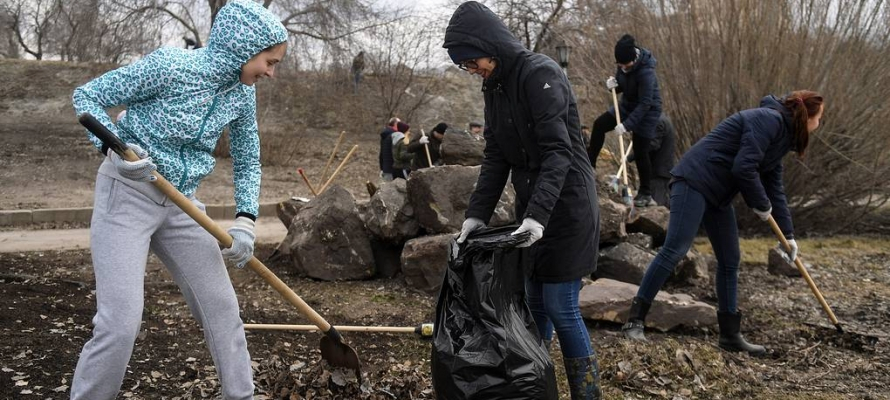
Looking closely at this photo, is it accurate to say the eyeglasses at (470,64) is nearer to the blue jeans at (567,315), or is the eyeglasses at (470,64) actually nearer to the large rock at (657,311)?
the blue jeans at (567,315)

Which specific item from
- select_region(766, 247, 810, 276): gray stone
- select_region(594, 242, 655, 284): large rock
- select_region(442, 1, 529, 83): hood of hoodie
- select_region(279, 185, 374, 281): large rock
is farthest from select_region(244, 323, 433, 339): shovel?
select_region(766, 247, 810, 276): gray stone

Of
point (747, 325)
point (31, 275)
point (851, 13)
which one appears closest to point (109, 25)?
point (31, 275)

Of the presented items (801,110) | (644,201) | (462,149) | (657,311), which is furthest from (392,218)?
(801,110)

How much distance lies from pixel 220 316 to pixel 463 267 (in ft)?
2.84

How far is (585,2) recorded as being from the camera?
10.5m

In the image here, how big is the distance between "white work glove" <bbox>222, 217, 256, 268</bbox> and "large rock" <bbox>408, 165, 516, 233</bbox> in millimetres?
2935

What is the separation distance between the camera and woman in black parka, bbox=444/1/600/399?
2.77m

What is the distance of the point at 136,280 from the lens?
8.18 feet

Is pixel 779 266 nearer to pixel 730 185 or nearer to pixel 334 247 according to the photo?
pixel 730 185

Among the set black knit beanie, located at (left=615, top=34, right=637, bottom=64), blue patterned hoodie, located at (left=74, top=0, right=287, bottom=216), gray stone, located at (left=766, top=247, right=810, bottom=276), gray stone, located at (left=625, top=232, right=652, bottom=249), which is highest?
black knit beanie, located at (left=615, top=34, right=637, bottom=64)

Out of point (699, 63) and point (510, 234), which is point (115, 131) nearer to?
point (510, 234)

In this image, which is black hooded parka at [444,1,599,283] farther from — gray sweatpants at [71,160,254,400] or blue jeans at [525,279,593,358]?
gray sweatpants at [71,160,254,400]

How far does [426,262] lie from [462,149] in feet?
5.97

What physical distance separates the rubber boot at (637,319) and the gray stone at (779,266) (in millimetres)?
2734
